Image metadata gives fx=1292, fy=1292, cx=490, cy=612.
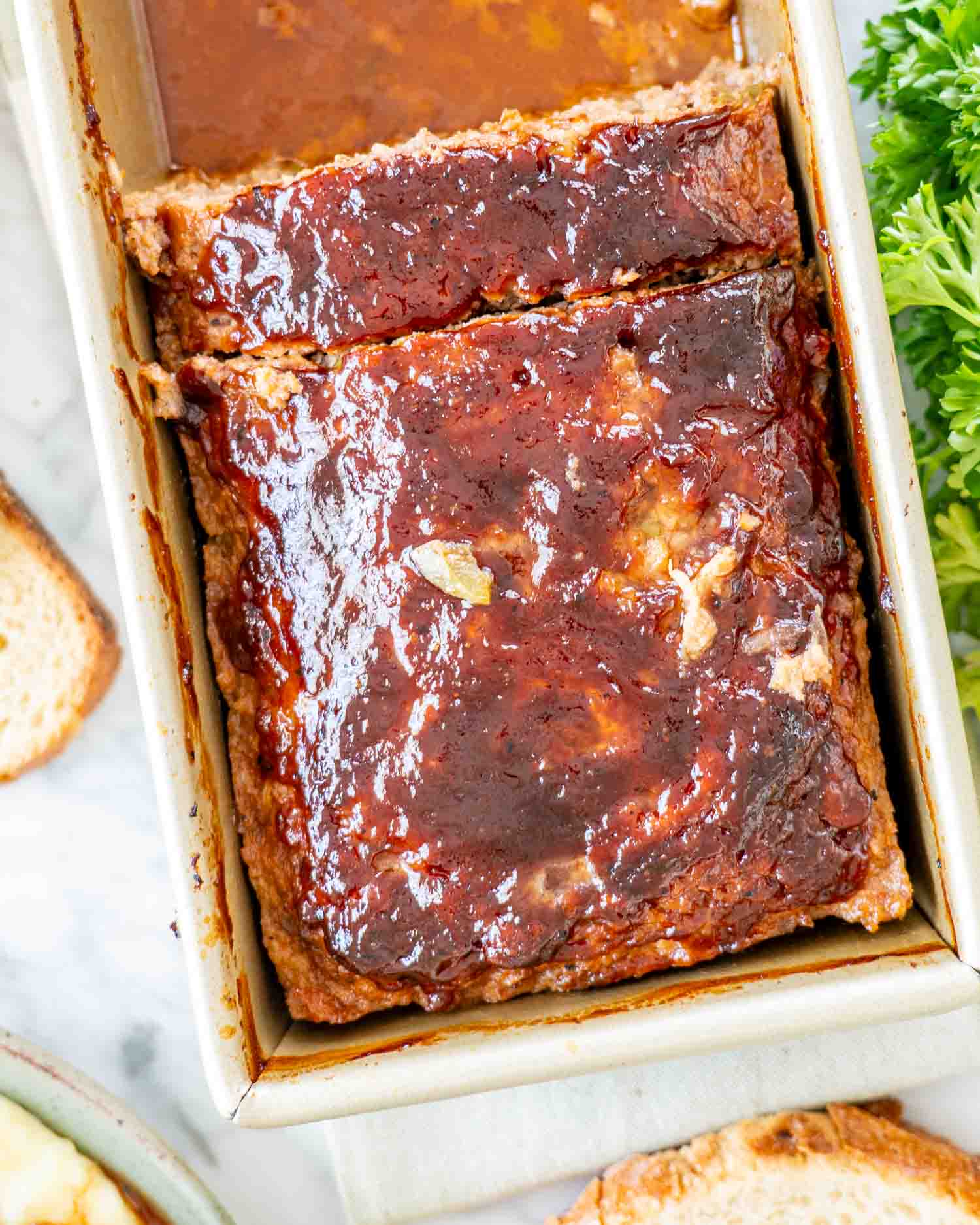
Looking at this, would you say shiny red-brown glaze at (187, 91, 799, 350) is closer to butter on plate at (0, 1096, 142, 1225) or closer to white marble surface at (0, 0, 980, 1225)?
white marble surface at (0, 0, 980, 1225)

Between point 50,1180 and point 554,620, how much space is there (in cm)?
182

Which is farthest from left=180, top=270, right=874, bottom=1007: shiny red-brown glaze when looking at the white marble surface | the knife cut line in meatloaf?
the white marble surface

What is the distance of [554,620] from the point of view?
2.42m

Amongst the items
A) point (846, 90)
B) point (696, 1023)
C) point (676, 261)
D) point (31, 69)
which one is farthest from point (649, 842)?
point (31, 69)

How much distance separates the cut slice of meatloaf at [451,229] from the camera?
7.99ft

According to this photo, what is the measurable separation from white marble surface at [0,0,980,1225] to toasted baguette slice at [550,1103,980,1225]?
0.14 metres

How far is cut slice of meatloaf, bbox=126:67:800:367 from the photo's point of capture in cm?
244

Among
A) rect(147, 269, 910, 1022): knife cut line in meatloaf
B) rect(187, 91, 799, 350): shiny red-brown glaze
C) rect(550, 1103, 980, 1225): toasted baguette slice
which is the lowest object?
rect(550, 1103, 980, 1225): toasted baguette slice

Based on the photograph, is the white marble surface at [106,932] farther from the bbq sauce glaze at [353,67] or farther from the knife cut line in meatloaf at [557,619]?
the knife cut line in meatloaf at [557,619]

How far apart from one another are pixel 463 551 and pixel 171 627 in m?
0.57

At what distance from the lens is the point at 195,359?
247 centimetres

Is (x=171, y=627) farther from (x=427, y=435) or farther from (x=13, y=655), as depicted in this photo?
(x=13, y=655)

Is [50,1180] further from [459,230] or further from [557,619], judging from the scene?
[459,230]

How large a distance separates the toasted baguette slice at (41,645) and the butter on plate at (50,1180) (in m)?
0.82
